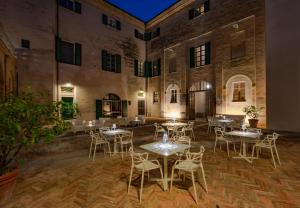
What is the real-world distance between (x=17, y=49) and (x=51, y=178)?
29.0 feet

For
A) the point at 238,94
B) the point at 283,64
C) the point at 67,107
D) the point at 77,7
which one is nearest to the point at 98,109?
the point at 77,7

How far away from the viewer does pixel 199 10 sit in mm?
12930

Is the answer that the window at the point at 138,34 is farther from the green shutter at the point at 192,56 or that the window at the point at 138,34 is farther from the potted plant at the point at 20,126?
the potted plant at the point at 20,126

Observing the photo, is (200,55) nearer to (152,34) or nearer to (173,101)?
(173,101)

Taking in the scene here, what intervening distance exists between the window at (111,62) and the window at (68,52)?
1.98 meters

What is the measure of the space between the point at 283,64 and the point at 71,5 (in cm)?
1282

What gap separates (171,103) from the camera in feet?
48.8

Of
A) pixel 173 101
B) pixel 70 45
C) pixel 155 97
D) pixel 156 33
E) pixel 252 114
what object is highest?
pixel 156 33

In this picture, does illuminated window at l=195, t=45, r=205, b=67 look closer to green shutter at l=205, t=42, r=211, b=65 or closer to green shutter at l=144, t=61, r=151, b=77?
green shutter at l=205, t=42, r=211, b=65

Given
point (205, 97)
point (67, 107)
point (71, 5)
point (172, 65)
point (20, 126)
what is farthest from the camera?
point (172, 65)

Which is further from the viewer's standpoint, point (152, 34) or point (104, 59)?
point (152, 34)

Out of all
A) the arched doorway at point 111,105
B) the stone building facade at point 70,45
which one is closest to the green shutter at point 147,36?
the stone building facade at point 70,45

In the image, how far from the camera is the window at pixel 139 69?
1588 cm

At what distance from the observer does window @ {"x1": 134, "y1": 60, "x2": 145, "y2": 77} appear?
52.1ft
